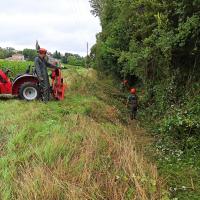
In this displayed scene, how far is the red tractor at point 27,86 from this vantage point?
47.7 feet

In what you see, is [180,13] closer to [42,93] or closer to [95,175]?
[42,93]

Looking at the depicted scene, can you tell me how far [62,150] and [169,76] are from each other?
8811mm

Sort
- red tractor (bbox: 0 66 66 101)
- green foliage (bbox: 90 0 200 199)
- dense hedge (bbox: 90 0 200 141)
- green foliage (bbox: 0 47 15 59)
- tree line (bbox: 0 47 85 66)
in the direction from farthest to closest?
green foliage (bbox: 0 47 15 59) → tree line (bbox: 0 47 85 66) → red tractor (bbox: 0 66 66 101) → dense hedge (bbox: 90 0 200 141) → green foliage (bbox: 90 0 200 199)

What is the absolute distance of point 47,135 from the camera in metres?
8.70

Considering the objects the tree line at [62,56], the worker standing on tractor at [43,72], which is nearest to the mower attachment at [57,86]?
the worker standing on tractor at [43,72]

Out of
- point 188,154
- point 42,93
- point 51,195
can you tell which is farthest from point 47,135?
point 42,93

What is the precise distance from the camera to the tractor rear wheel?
47.8 feet

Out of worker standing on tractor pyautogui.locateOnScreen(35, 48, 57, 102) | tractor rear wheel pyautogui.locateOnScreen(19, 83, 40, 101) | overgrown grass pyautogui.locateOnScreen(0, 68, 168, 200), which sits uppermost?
worker standing on tractor pyautogui.locateOnScreen(35, 48, 57, 102)

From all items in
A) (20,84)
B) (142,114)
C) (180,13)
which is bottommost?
(142,114)

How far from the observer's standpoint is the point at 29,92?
14.8m

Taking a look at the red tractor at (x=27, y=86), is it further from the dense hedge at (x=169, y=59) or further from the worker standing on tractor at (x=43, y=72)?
the dense hedge at (x=169, y=59)

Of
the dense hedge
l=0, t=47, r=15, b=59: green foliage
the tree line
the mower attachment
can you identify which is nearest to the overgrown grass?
the dense hedge

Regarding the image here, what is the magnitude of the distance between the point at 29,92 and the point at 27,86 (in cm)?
33

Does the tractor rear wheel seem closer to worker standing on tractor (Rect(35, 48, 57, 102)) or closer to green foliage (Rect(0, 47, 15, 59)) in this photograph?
worker standing on tractor (Rect(35, 48, 57, 102))
